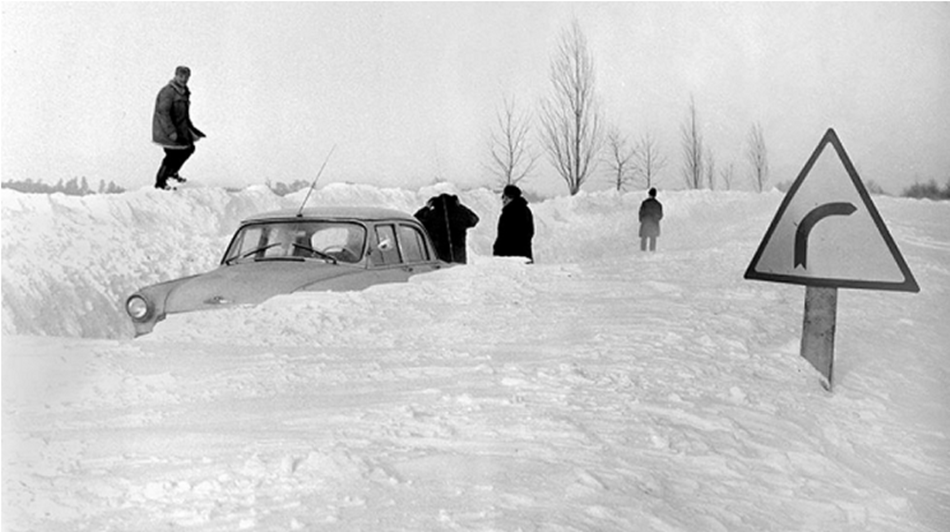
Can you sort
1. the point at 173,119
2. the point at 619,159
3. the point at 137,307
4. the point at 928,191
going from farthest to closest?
the point at 928,191
the point at 619,159
the point at 173,119
the point at 137,307

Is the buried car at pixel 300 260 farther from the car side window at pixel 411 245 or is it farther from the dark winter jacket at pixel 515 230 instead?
the dark winter jacket at pixel 515 230

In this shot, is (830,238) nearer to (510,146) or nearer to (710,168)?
(710,168)

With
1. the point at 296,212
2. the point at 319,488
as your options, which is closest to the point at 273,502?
the point at 319,488

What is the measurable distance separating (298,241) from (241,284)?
0.53 feet

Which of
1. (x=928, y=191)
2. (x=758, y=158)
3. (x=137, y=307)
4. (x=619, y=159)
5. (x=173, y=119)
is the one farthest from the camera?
(x=928, y=191)

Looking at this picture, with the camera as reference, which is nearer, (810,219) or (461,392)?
(461,392)

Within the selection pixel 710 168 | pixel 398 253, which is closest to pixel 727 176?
pixel 710 168

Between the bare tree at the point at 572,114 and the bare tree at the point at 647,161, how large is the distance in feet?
0.31

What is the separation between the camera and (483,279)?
183 centimetres

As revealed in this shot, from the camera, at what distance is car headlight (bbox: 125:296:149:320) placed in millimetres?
1516

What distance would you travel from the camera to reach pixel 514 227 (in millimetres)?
1746

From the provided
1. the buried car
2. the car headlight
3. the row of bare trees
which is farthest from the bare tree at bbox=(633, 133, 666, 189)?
the car headlight

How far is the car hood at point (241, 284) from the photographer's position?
152 cm

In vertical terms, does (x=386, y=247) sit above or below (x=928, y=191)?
below
